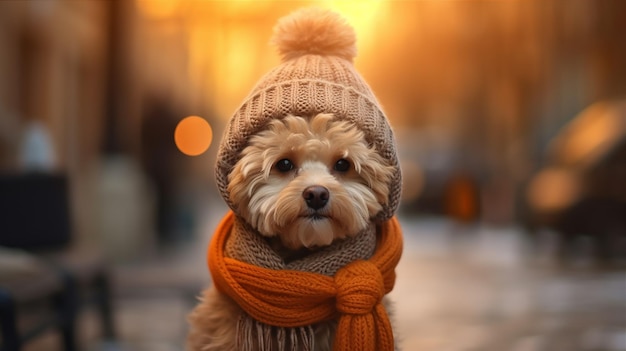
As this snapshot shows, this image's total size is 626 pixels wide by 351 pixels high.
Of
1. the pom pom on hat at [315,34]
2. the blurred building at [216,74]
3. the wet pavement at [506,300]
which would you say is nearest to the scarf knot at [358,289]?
the wet pavement at [506,300]

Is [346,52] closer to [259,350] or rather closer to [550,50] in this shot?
[259,350]

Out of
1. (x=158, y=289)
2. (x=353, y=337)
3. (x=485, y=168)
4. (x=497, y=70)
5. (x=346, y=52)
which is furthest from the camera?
(x=485, y=168)

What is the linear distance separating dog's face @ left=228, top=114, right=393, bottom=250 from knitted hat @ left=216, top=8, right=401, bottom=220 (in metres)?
0.02

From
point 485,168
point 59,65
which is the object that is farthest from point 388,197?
point 485,168

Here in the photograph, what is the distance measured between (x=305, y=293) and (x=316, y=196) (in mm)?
201

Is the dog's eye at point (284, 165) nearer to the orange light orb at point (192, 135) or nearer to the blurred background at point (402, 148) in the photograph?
the blurred background at point (402, 148)

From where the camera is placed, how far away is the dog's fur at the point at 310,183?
1272 mm

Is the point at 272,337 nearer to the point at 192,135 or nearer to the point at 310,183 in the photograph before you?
the point at 310,183

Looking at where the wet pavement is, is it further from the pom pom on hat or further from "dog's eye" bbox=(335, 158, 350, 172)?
the pom pom on hat

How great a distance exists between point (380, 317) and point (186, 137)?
5164 millimetres

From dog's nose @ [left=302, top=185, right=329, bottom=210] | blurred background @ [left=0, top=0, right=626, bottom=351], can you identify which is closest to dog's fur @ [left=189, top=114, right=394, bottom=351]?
dog's nose @ [left=302, top=185, right=329, bottom=210]

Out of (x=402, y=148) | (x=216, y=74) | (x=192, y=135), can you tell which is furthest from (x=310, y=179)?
(x=192, y=135)

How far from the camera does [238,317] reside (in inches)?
55.3

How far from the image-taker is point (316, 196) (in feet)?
4.12
